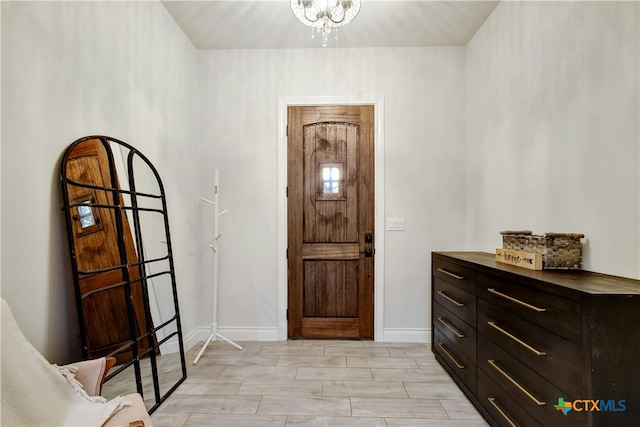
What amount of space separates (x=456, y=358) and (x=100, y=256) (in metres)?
2.41

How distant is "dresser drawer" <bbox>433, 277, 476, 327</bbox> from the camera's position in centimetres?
218

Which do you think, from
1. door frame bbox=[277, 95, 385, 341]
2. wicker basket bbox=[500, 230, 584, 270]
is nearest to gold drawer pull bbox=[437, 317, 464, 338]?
door frame bbox=[277, 95, 385, 341]

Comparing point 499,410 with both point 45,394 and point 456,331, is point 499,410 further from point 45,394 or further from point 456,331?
point 45,394

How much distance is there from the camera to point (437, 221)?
11.0 ft

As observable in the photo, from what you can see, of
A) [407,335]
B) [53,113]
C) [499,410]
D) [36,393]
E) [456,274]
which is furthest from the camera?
[407,335]

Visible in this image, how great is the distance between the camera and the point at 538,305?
1495mm

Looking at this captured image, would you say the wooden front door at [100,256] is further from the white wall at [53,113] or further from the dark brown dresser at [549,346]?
the dark brown dresser at [549,346]

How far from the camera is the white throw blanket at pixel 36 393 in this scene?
116 centimetres

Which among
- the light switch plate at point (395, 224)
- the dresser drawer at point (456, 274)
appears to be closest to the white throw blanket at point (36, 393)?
the dresser drawer at point (456, 274)

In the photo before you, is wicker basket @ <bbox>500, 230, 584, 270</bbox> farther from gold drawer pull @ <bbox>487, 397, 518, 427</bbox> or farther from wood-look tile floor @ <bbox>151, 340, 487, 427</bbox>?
wood-look tile floor @ <bbox>151, 340, 487, 427</bbox>

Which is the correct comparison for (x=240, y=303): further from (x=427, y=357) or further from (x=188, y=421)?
(x=427, y=357)

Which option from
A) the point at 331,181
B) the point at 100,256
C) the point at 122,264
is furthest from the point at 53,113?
the point at 331,181

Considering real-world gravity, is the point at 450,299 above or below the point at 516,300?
below

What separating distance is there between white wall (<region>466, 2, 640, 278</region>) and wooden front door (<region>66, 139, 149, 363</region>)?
2586 mm
